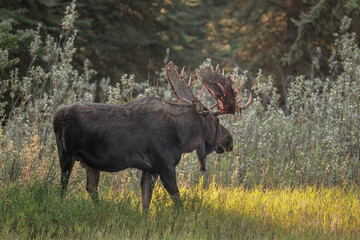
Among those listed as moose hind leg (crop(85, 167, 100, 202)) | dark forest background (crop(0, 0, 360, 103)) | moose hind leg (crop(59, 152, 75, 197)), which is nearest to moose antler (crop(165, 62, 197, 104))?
moose hind leg (crop(85, 167, 100, 202))

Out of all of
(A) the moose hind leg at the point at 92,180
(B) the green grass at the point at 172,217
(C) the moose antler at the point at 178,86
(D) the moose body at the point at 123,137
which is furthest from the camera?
(C) the moose antler at the point at 178,86

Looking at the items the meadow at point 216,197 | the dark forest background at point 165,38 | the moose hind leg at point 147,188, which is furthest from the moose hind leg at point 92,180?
the dark forest background at point 165,38

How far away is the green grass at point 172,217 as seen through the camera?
214 inches

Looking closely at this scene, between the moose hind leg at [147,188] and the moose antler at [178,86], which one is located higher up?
the moose antler at [178,86]

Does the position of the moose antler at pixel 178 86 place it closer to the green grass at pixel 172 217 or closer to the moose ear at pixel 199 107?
the moose ear at pixel 199 107

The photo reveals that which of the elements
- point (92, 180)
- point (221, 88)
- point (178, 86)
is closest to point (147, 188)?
point (92, 180)

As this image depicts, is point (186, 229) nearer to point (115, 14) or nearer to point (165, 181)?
point (165, 181)

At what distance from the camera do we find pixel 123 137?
5.83 metres

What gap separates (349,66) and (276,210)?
380 centimetres

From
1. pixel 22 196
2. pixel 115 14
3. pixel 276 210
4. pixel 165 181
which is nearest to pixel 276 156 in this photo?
pixel 276 210

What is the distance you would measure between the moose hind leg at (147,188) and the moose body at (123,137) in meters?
0.09

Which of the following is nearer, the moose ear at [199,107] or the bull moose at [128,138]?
the bull moose at [128,138]

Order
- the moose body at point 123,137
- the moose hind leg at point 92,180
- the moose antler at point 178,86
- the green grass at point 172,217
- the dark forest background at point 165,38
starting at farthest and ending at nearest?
the dark forest background at point 165,38
the moose antler at point 178,86
the moose hind leg at point 92,180
the moose body at point 123,137
the green grass at point 172,217

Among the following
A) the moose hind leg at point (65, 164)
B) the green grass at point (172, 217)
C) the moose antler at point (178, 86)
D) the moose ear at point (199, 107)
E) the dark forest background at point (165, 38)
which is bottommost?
the green grass at point (172, 217)
